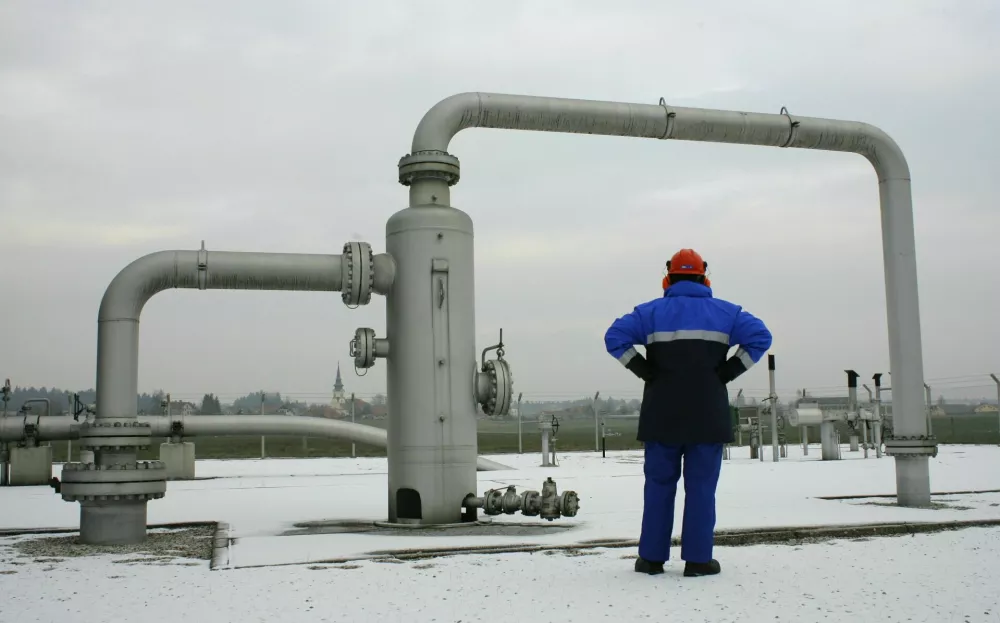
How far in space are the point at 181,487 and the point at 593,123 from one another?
8012 mm

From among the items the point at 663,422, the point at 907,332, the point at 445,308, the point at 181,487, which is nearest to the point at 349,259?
the point at 445,308

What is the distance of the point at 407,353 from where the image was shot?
326 inches

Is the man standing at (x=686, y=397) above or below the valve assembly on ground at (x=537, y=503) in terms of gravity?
above

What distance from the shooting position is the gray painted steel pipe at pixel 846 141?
900 cm

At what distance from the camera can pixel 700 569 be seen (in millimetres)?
Answer: 5289

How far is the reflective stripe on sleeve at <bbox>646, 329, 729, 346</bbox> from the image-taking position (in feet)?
17.9

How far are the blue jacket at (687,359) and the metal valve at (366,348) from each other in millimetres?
3340

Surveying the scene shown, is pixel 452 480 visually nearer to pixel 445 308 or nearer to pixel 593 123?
pixel 445 308

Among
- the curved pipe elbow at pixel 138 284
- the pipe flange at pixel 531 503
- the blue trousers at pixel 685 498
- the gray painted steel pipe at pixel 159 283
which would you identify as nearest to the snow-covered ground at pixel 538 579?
the blue trousers at pixel 685 498

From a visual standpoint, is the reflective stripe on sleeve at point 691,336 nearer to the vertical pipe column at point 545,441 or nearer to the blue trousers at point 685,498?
the blue trousers at point 685,498

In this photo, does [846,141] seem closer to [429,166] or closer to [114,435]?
[429,166]

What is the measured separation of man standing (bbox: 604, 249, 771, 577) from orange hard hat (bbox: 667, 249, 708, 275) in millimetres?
145

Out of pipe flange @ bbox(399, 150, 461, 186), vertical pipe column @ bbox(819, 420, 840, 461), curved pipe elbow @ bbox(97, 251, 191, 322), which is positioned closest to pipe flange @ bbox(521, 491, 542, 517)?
pipe flange @ bbox(399, 150, 461, 186)

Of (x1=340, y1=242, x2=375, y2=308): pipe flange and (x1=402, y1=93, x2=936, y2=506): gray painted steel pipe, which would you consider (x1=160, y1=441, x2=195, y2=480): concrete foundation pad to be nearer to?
(x1=340, y1=242, x2=375, y2=308): pipe flange
